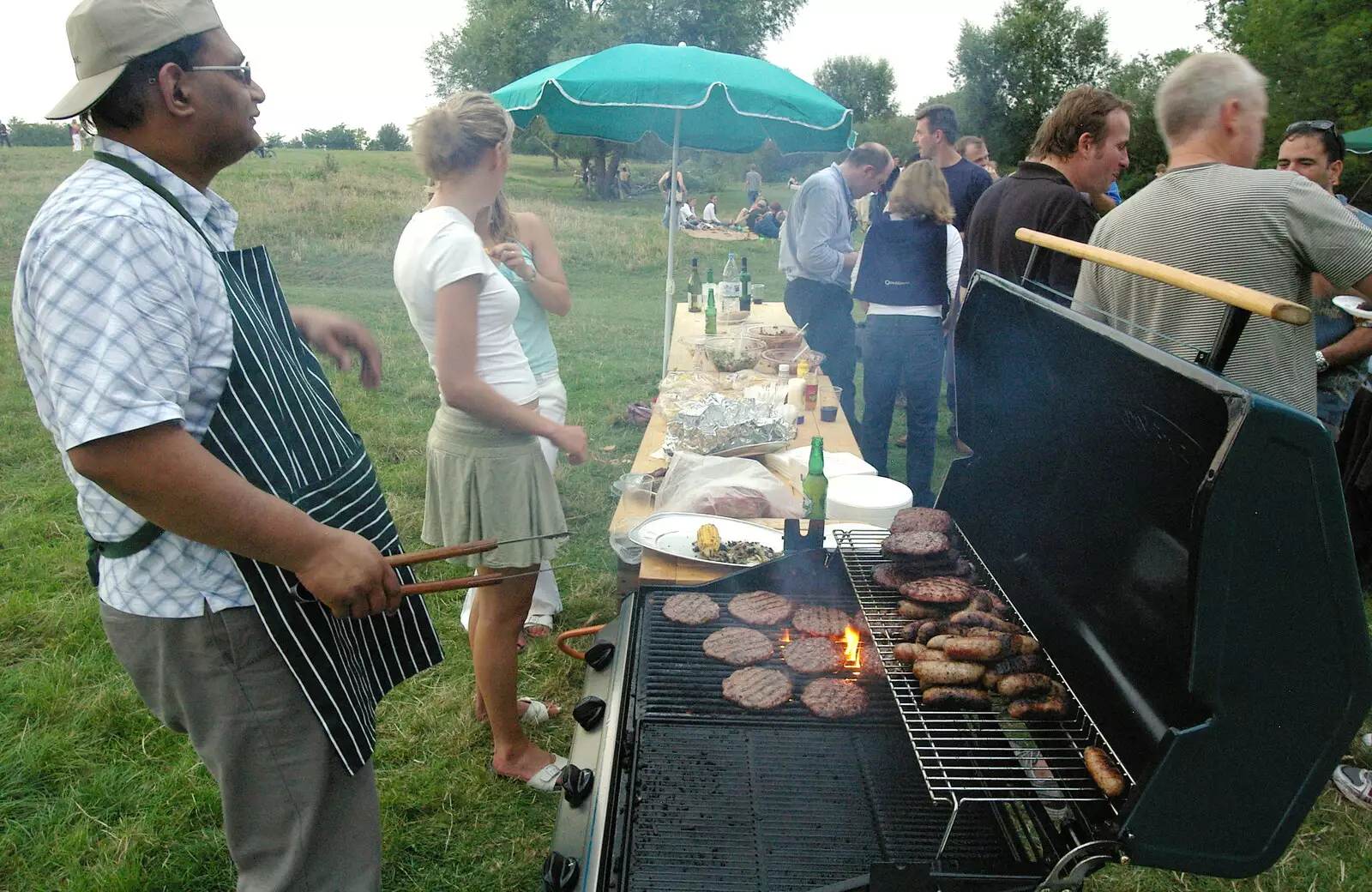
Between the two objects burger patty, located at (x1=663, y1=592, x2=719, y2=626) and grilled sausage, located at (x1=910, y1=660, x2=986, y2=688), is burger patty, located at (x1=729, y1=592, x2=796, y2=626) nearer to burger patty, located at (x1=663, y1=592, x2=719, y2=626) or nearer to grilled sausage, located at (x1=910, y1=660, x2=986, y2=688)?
burger patty, located at (x1=663, y1=592, x2=719, y2=626)

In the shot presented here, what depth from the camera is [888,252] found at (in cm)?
543

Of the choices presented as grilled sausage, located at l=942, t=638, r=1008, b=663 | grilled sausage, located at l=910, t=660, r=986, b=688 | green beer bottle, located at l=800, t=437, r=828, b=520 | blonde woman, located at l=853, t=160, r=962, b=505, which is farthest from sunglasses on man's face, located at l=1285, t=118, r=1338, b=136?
grilled sausage, located at l=910, t=660, r=986, b=688

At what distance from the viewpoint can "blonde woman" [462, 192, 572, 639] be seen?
3.37 metres

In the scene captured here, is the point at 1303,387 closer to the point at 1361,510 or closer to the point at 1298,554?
the point at 1298,554

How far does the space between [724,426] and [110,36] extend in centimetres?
259

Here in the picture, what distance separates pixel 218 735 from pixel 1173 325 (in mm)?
2835

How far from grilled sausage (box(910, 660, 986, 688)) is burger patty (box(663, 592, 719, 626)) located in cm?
68

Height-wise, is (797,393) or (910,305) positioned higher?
(910,305)

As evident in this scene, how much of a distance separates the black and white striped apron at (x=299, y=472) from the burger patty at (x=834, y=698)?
1.05 metres

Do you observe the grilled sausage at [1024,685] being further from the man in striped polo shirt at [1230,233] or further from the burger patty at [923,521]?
the man in striped polo shirt at [1230,233]

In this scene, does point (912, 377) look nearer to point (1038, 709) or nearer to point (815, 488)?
point (815, 488)

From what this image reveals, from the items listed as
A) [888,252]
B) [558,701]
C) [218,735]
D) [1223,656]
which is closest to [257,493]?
[218,735]

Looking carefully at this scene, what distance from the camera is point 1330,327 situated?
4.15m

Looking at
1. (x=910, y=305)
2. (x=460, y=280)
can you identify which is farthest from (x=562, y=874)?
(x=910, y=305)
